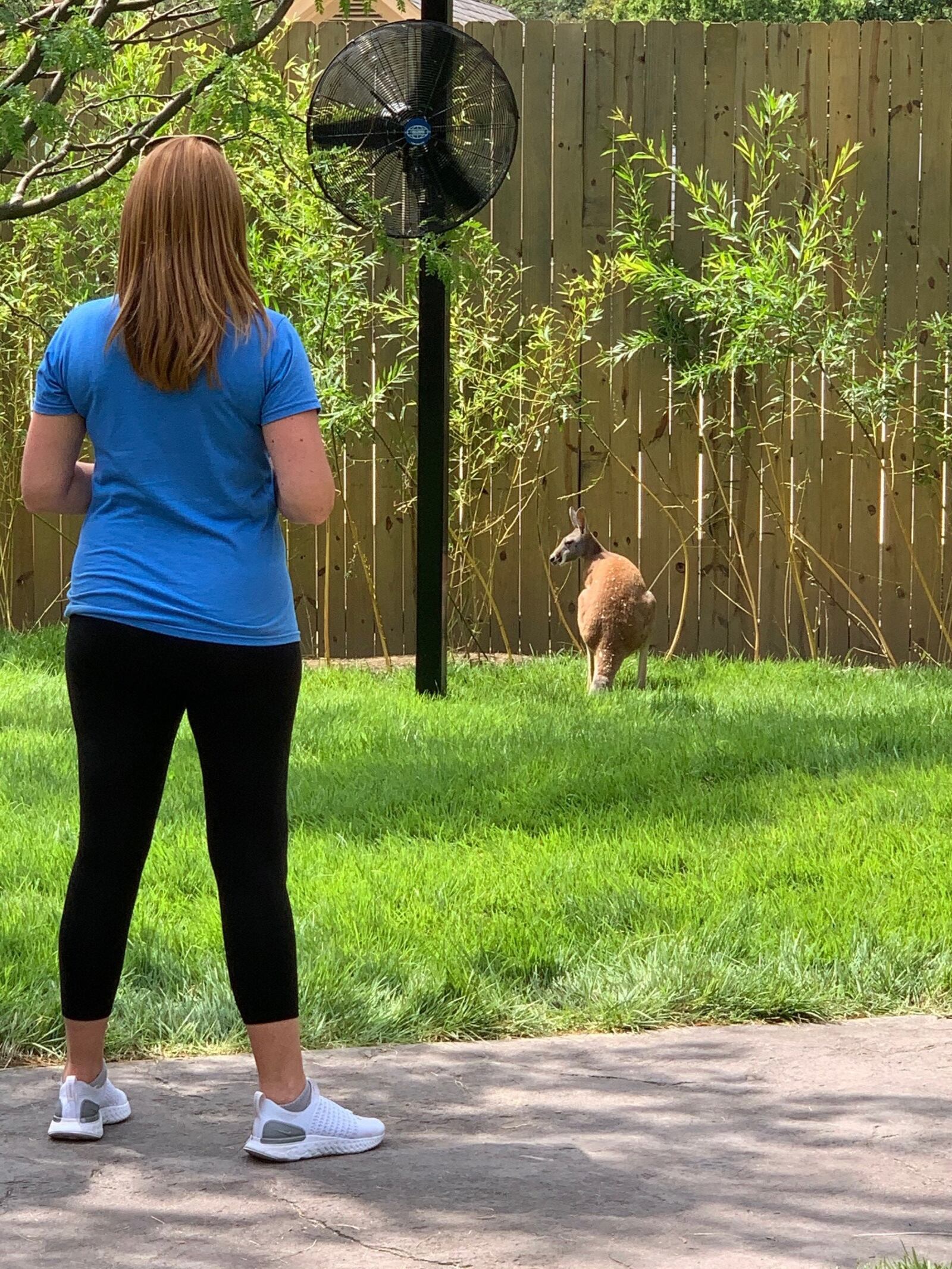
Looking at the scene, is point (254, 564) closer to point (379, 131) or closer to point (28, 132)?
point (28, 132)

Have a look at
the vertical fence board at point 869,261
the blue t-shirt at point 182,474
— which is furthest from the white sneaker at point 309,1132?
the vertical fence board at point 869,261

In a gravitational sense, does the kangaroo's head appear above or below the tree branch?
below

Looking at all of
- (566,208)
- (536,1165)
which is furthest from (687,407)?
(536,1165)

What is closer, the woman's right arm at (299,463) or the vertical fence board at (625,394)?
the woman's right arm at (299,463)

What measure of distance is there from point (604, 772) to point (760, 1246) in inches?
117

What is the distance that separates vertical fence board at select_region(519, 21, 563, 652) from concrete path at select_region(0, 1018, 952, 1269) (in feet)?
16.1

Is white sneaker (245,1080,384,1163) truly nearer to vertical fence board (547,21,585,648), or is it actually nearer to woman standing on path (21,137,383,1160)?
woman standing on path (21,137,383,1160)

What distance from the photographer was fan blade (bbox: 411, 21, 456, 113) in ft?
20.8

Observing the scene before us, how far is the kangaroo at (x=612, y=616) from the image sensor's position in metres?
6.76

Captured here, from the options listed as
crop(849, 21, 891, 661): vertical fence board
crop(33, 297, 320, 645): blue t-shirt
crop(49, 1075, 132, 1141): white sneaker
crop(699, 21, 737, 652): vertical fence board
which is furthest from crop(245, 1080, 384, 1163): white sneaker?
crop(849, 21, 891, 661): vertical fence board

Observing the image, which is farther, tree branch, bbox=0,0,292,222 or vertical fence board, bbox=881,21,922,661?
vertical fence board, bbox=881,21,922,661

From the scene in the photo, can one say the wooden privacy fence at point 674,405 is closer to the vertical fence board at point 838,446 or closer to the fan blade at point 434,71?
the vertical fence board at point 838,446

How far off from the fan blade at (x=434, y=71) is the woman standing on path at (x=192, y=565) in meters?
3.82

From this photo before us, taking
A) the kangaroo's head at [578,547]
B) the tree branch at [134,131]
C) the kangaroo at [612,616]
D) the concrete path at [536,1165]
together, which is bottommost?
the concrete path at [536,1165]
